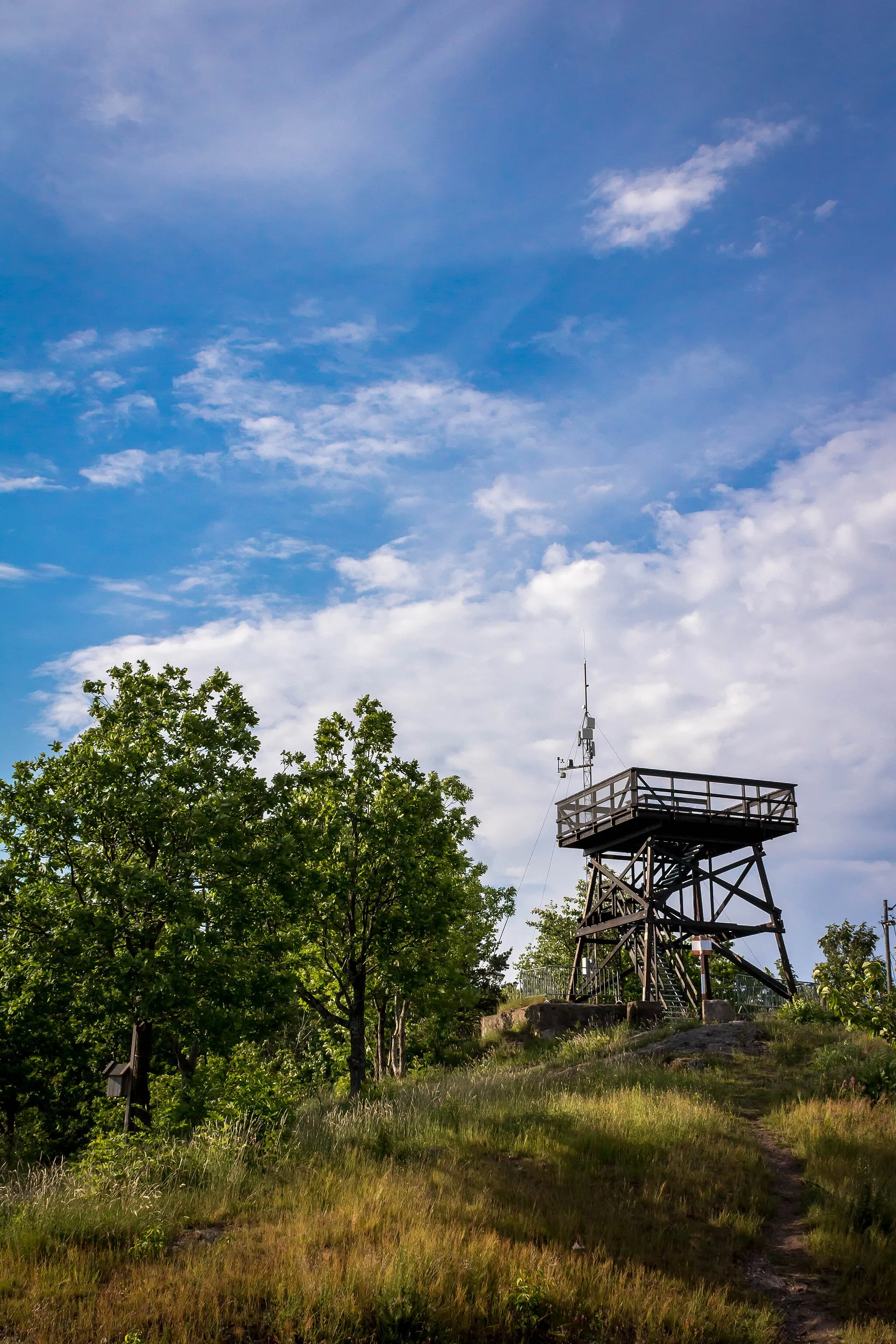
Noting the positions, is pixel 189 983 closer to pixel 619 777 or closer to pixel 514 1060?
pixel 514 1060

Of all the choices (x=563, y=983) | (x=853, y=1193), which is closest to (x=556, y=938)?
(x=563, y=983)

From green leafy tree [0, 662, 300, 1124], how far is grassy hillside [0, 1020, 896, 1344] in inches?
134

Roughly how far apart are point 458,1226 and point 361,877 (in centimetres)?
1430

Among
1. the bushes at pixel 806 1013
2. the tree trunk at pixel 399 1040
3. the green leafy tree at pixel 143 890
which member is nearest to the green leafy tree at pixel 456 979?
the tree trunk at pixel 399 1040

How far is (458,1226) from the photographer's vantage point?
389 inches

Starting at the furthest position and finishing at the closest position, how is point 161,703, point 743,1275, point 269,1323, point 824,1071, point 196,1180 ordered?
point 161,703 < point 824,1071 < point 196,1180 < point 743,1275 < point 269,1323

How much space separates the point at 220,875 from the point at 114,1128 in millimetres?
9470

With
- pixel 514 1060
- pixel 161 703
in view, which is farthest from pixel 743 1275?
pixel 161 703

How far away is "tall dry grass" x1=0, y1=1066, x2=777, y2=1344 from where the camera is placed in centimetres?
830

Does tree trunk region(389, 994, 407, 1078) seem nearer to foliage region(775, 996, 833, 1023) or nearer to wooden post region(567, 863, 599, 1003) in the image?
wooden post region(567, 863, 599, 1003)

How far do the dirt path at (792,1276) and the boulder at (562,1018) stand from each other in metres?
13.3

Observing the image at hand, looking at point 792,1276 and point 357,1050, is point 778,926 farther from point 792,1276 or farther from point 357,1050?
point 792,1276

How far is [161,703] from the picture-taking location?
22.7 metres

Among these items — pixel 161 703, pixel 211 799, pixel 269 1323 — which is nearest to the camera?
pixel 269 1323
